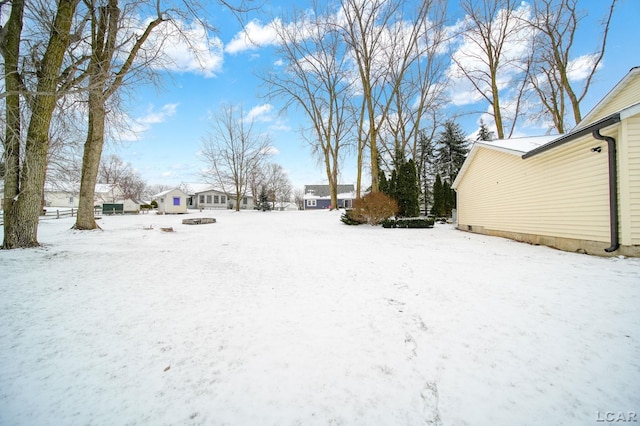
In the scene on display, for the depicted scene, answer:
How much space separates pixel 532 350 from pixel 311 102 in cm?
2309

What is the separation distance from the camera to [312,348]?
2395mm

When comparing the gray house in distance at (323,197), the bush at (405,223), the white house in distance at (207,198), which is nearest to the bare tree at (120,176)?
the white house in distance at (207,198)

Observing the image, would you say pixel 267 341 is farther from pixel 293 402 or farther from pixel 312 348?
pixel 293 402

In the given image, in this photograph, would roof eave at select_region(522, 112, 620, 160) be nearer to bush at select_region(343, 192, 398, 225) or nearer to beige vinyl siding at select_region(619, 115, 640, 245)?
beige vinyl siding at select_region(619, 115, 640, 245)

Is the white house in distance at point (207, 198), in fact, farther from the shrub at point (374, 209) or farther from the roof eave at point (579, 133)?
the roof eave at point (579, 133)

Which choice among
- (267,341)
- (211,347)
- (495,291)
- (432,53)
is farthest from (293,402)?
(432,53)

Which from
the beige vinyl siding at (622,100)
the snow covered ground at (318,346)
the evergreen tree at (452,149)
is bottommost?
the snow covered ground at (318,346)

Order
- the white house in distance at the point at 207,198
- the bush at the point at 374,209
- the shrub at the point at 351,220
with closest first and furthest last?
the bush at the point at 374,209 < the shrub at the point at 351,220 < the white house in distance at the point at 207,198

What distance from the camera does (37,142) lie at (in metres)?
6.00

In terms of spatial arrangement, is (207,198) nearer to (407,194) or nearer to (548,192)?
(407,194)

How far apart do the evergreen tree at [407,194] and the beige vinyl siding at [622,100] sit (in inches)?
289

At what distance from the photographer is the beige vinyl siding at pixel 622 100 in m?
8.04

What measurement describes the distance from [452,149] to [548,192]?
22.4 m

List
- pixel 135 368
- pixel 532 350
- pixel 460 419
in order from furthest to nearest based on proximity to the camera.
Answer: pixel 532 350 → pixel 135 368 → pixel 460 419
